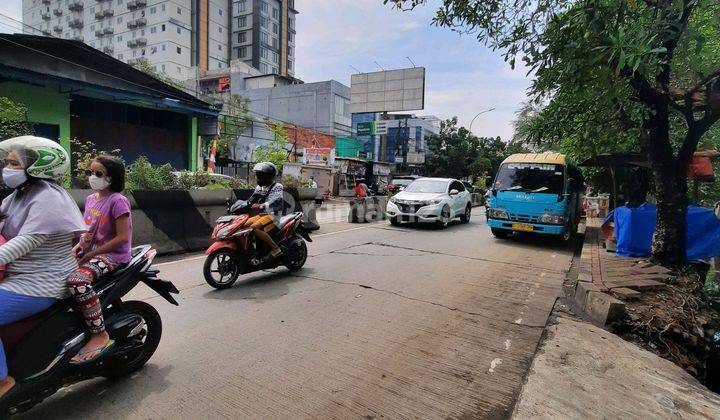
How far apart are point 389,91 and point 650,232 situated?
2686 cm

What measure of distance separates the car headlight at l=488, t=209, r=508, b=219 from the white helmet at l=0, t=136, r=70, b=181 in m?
9.53

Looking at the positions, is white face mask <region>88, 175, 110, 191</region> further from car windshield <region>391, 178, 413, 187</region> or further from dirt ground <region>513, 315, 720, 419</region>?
car windshield <region>391, 178, 413, 187</region>

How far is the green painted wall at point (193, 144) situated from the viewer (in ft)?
63.4

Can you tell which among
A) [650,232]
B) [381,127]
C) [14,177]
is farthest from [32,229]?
[381,127]

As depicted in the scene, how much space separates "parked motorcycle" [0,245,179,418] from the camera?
7.82ft

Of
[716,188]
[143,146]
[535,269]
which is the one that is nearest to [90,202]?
[535,269]

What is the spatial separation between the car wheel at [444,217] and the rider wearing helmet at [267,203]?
7426 mm

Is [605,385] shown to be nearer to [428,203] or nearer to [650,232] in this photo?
[650,232]

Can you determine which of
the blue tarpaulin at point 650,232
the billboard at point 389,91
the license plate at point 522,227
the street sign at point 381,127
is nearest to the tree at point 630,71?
the blue tarpaulin at point 650,232

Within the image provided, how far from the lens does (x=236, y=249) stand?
5746mm

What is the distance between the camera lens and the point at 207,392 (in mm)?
2994

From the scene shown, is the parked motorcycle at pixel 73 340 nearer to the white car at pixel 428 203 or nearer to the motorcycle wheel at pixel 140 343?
the motorcycle wheel at pixel 140 343

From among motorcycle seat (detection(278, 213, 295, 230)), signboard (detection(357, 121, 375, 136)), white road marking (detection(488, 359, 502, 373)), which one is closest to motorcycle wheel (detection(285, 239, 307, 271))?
motorcycle seat (detection(278, 213, 295, 230))

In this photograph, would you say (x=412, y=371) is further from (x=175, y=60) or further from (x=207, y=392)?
(x=175, y=60)
